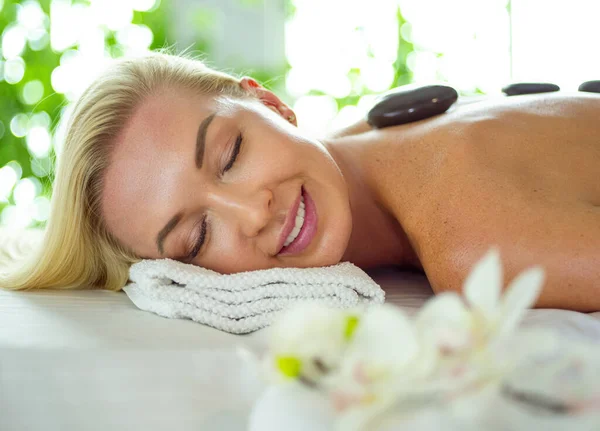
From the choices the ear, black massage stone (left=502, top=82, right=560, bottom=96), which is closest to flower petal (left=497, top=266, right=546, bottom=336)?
the ear

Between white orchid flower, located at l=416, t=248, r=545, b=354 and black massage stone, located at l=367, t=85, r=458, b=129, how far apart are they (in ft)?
3.89

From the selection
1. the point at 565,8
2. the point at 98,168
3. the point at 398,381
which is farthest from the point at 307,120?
the point at 398,381

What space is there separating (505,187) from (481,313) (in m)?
0.84

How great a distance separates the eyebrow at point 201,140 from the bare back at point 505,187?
1.34ft

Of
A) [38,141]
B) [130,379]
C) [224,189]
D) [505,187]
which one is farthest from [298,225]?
[38,141]

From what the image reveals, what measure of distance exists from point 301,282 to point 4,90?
2.71 m

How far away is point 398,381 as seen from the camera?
47 cm

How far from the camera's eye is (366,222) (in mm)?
1680

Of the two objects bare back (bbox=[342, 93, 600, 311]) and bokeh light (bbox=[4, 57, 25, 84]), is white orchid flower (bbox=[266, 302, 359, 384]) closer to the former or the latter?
bare back (bbox=[342, 93, 600, 311])

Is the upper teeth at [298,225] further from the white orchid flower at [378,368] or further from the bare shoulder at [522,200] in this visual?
the white orchid flower at [378,368]

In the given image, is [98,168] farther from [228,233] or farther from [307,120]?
[307,120]

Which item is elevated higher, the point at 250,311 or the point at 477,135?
the point at 477,135

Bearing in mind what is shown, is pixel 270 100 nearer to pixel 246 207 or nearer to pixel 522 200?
pixel 246 207

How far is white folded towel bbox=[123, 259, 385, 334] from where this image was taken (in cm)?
125
